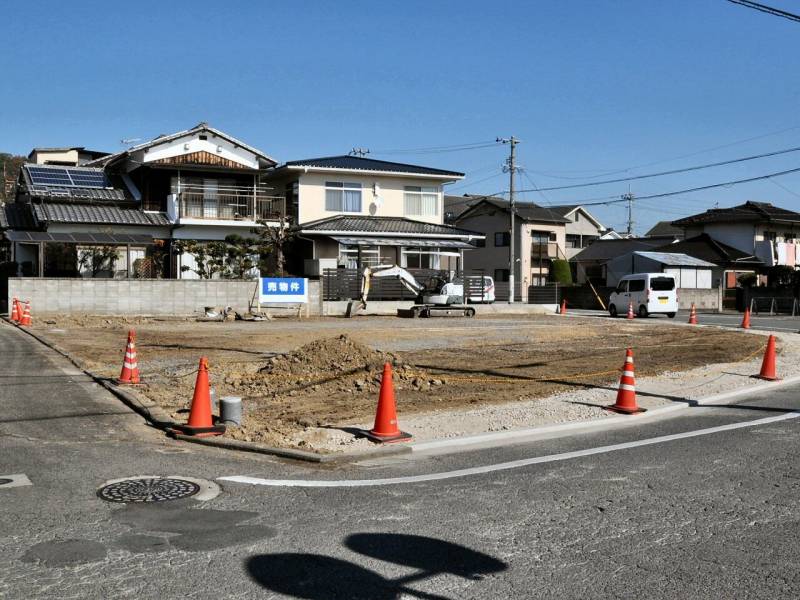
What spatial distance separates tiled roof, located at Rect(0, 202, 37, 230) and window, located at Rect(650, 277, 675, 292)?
27753 mm

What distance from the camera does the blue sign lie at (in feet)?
103

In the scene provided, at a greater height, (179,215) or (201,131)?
(201,131)

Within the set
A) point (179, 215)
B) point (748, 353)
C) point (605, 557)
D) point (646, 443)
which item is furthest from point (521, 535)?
point (179, 215)

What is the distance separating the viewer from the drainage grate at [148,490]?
6.32 m

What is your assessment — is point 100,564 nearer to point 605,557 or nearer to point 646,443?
point 605,557

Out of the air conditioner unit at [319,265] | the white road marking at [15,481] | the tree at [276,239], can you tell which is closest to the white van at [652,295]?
the air conditioner unit at [319,265]

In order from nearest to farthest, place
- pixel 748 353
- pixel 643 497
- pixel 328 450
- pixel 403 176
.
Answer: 1. pixel 643 497
2. pixel 328 450
3. pixel 748 353
4. pixel 403 176

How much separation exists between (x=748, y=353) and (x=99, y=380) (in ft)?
49.2

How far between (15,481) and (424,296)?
27.3 m

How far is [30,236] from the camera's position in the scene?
29.9m

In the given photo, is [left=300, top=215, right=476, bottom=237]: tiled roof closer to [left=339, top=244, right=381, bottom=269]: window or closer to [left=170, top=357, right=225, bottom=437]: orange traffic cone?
[left=339, top=244, right=381, bottom=269]: window

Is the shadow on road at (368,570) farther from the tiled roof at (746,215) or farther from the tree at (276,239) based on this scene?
the tiled roof at (746,215)

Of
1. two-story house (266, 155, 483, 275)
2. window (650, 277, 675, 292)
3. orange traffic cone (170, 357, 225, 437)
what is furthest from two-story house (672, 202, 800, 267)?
orange traffic cone (170, 357, 225, 437)

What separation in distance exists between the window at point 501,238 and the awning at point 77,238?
93.1 feet
